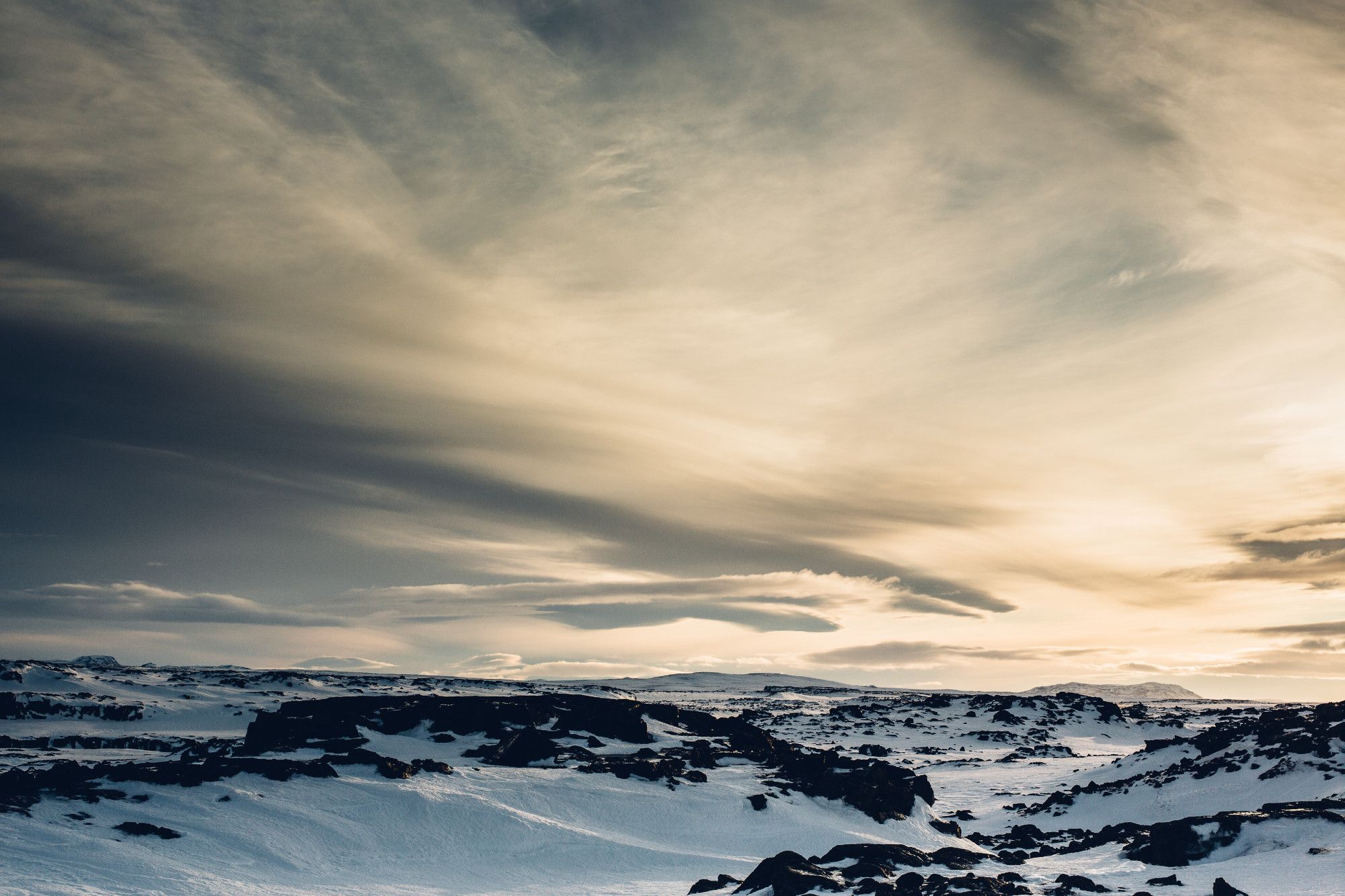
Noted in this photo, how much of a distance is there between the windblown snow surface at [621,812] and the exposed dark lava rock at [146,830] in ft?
0.21

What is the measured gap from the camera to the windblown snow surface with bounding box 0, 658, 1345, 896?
2669 centimetres

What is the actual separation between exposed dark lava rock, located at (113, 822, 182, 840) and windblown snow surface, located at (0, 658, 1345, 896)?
6cm

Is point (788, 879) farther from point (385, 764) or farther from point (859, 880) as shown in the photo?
point (385, 764)

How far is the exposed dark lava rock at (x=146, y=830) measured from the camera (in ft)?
93.8

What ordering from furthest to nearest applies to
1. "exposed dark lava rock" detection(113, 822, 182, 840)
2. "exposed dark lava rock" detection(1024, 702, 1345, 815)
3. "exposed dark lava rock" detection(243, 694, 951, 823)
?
"exposed dark lava rock" detection(1024, 702, 1345, 815) → "exposed dark lava rock" detection(243, 694, 951, 823) → "exposed dark lava rock" detection(113, 822, 182, 840)

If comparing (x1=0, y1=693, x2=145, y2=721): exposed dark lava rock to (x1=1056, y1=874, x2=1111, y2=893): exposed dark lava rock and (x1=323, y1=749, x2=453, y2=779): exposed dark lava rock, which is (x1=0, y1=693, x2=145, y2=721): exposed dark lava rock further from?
(x1=1056, y1=874, x2=1111, y2=893): exposed dark lava rock

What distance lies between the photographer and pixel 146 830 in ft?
94.8

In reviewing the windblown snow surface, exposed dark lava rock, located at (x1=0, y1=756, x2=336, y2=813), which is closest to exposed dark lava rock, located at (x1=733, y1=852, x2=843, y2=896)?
the windblown snow surface

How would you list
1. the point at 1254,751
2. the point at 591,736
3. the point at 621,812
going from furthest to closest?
the point at 591,736, the point at 1254,751, the point at 621,812

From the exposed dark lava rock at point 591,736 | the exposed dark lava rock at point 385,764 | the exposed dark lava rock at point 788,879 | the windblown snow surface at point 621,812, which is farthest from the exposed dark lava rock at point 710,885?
the exposed dark lava rock at point 385,764

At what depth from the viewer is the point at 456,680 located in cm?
18038

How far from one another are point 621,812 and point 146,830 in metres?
18.4

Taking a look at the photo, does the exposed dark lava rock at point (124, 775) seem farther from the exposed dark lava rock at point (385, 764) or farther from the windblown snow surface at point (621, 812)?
the exposed dark lava rock at point (385, 764)

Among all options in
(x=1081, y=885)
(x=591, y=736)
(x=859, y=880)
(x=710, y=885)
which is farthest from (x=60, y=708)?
(x=1081, y=885)
